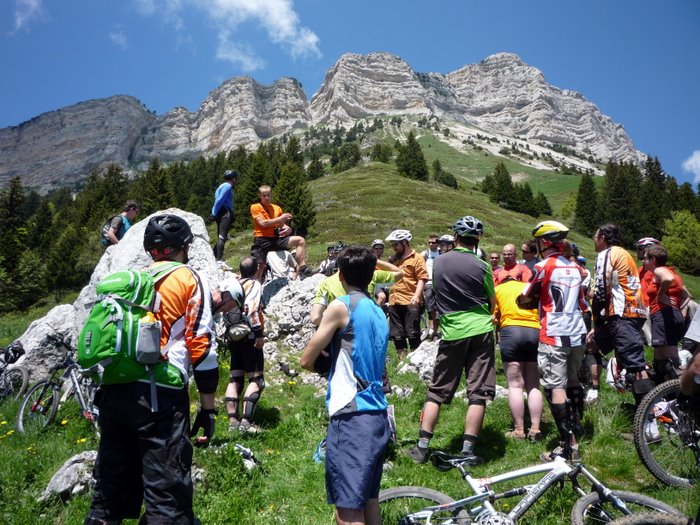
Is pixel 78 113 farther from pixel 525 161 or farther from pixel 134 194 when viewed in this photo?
pixel 525 161

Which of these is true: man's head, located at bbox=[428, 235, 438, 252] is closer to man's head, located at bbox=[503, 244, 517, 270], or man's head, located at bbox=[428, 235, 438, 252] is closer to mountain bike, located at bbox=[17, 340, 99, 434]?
man's head, located at bbox=[503, 244, 517, 270]

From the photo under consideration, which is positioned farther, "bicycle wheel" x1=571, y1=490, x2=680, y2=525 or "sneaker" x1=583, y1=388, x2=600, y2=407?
"sneaker" x1=583, y1=388, x2=600, y2=407

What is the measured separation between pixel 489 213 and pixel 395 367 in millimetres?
40503

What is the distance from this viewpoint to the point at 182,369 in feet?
9.73

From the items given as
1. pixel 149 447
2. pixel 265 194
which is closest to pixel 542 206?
pixel 265 194

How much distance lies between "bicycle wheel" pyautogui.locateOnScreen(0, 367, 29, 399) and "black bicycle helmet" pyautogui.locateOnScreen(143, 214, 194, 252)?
7.06 m

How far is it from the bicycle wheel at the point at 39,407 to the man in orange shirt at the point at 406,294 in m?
6.12

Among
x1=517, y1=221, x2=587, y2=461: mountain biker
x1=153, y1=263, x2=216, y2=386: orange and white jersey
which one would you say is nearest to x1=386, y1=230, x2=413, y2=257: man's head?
x1=517, y1=221, x2=587, y2=461: mountain biker

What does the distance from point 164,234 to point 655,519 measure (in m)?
3.74

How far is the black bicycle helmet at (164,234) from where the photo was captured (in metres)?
3.29

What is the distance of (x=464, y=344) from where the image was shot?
4691 millimetres

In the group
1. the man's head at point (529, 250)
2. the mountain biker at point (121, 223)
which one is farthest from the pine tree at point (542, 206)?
the mountain biker at point (121, 223)

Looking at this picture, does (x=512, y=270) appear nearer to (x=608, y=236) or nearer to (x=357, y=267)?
(x=608, y=236)

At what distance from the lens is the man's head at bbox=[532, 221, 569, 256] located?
477cm
